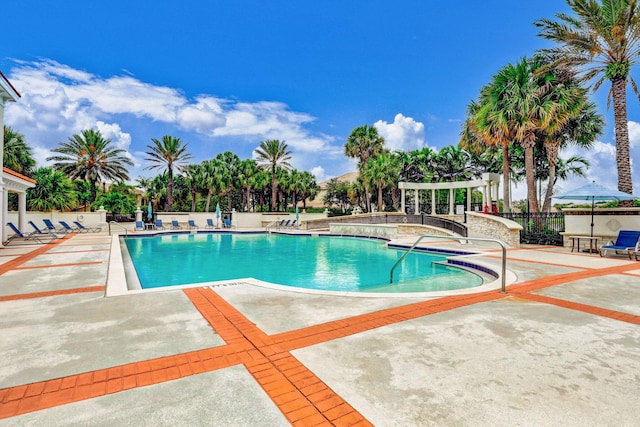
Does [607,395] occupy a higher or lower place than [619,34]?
lower

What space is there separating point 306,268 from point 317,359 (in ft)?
26.6

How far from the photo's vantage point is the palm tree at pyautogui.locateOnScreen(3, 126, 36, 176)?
1020 inches

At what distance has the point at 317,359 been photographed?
3.05 m

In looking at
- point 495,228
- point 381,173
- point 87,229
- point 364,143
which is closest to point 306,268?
point 495,228

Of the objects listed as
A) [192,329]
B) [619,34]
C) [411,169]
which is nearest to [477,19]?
[619,34]

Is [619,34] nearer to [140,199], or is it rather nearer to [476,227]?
[476,227]

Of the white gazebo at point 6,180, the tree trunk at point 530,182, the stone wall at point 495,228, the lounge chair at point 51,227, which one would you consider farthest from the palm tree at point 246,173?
the tree trunk at point 530,182

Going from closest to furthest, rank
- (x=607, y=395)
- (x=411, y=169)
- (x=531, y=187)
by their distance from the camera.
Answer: (x=607, y=395), (x=531, y=187), (x=411, y=169)

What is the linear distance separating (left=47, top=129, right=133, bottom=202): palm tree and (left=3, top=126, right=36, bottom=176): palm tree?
4464mm

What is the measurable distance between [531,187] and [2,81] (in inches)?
932

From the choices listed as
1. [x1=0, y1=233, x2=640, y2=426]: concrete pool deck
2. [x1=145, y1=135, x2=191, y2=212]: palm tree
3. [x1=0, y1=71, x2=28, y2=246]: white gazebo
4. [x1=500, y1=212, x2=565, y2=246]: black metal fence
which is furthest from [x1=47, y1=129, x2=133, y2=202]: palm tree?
[x1=500, y1=212, x2=565, y2=246]: black metal fence

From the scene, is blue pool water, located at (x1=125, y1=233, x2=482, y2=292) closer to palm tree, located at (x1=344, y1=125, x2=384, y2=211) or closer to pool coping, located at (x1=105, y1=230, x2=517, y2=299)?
pool coping, located at (x1=105, y1=230, x2=517, y2=299)

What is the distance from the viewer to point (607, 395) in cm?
245

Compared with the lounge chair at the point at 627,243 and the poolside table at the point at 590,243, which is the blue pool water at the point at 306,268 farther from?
the lounge chair at the point at 627,243
